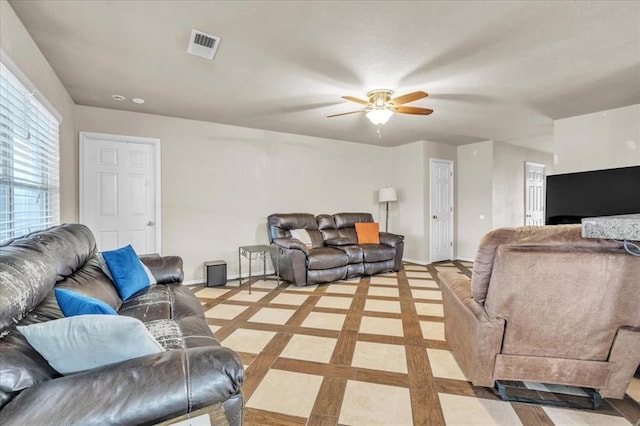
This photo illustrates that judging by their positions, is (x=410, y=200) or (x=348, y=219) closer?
(x=348, y=219)

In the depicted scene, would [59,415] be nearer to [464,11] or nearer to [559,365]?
[559,365]

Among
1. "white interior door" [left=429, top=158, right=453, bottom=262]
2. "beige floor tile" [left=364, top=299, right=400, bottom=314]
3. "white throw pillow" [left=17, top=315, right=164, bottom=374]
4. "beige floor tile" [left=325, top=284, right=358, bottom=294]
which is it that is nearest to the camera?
"white throw pillow" [left=17, top=315, right=164, bottom=374]

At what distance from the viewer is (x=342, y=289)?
13.7 feet

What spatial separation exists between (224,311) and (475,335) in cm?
249

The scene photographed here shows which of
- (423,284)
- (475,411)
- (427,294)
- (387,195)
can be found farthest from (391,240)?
(475,411)

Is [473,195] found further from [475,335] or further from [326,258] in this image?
[475,335]

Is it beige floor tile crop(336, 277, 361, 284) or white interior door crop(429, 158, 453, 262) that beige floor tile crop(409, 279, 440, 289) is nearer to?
beige floor tile crop(336, 277, 361, 284)

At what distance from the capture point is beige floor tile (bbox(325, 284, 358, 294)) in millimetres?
4070

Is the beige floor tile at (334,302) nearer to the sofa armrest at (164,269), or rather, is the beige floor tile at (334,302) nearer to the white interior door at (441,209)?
the sofa armrest at (164,269)

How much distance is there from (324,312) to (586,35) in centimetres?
318

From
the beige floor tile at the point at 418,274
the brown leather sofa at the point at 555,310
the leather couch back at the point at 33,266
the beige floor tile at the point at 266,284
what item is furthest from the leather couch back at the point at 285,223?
the brown leather sofa at the point at 555,310

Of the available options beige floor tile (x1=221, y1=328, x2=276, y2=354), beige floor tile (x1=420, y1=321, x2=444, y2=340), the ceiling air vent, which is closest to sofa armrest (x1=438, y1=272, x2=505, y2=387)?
beige floor tile (x1=420, y1=321, x2=444, y2=340)

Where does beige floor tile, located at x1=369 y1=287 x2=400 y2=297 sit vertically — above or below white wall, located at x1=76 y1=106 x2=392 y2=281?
below

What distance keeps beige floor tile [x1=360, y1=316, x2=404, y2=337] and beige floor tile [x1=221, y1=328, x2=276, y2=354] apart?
86 cm
